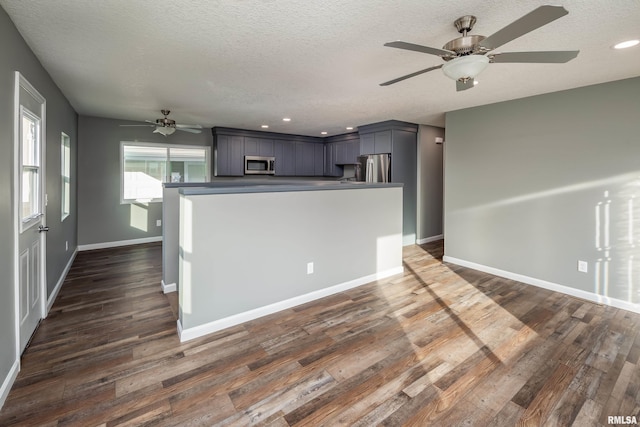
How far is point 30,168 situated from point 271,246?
2.20 meters

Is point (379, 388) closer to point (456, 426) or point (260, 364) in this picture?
point (456, 426)

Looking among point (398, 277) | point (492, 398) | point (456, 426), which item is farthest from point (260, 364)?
point (398, 277)

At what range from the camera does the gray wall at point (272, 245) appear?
102 inches

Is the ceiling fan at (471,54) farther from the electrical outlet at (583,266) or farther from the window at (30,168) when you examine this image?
the window at (30,168)

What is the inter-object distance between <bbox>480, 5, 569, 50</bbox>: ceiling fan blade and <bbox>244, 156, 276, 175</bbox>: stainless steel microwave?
5.76 metres

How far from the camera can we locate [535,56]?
1.94 m

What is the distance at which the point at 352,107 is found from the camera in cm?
463

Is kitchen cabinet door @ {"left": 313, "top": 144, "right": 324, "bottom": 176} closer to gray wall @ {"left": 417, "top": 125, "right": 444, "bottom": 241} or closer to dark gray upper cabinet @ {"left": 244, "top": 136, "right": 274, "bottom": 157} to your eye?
dark gray upper cabinet @ {"left": 244, "top": 136, "right": 274, "bottom": 157}

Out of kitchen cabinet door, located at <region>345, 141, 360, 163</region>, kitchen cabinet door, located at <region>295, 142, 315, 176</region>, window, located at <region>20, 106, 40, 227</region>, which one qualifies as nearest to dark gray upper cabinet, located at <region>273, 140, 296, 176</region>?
kitchen cabinet door, located at <region>295, 142, 315, 176</region>

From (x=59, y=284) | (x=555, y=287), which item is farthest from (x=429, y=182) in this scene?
(x=59, y=284)

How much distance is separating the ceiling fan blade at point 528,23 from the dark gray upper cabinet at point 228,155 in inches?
226

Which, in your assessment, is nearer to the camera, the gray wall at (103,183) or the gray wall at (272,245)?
the gray wall at (272,245)

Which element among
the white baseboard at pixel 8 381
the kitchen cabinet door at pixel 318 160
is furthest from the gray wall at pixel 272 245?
the kitchen cabinet door at pixel 318 160

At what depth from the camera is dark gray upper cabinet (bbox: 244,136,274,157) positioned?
696cm
